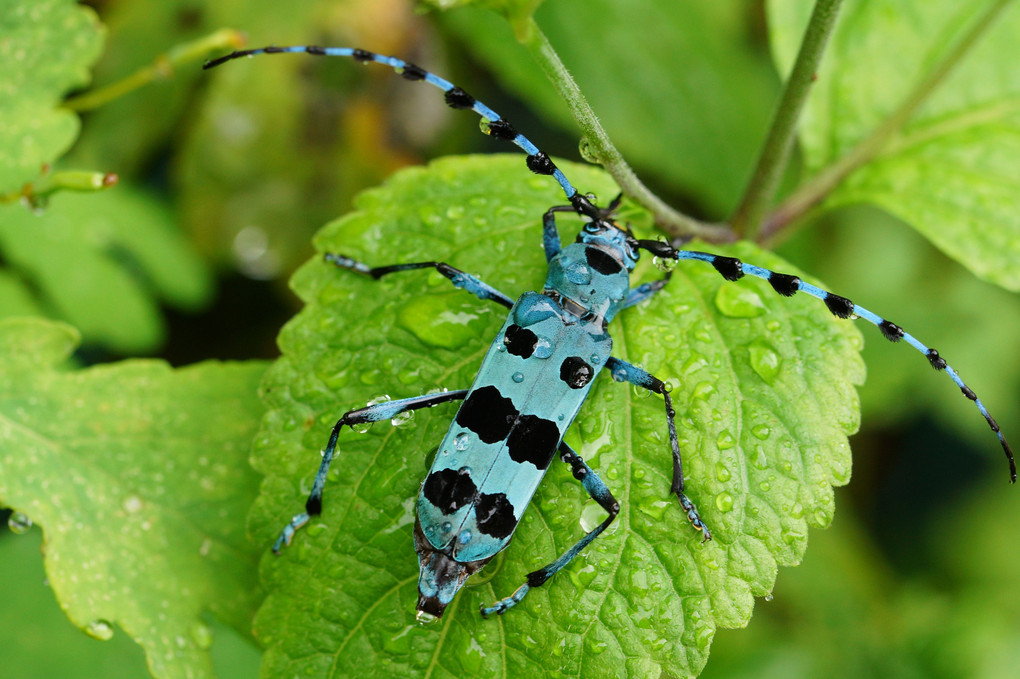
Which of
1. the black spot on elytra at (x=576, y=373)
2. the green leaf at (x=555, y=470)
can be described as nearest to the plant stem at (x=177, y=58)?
the green leaf at (x=555, y=470)

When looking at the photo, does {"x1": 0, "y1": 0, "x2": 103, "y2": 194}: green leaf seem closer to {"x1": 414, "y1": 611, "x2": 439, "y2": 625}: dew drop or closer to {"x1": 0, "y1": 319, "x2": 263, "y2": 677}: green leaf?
{"x1": 0, "y1": 319, "x2": 263, "y2": 677}: green leaf

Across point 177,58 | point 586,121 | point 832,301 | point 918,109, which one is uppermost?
point 918,109

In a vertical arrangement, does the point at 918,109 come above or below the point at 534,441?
above

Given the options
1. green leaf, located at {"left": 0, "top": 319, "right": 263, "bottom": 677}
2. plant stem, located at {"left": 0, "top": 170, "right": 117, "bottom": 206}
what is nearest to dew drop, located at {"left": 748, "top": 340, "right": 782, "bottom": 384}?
green leaf, located at {"left": 0, "top": 319, "right": 263, "bottom": 677}

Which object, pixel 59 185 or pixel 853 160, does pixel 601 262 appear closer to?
pixel 853 160

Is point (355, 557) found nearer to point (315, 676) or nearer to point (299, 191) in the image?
point (315, 676)

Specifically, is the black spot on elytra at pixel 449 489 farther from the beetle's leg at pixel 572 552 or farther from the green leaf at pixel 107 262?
the green leaf at pixel 107 262

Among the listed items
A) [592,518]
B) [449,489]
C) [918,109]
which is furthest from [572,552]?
[918,109]
